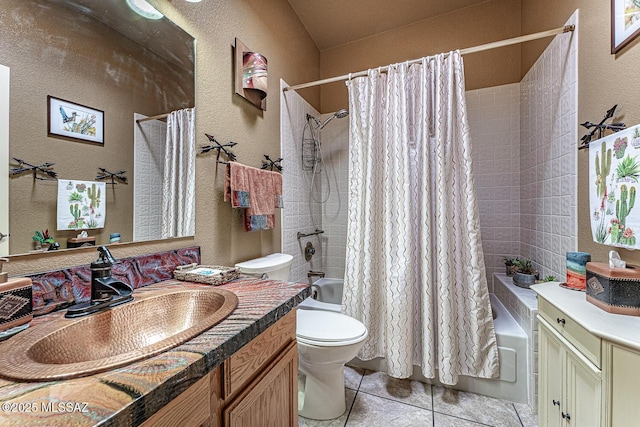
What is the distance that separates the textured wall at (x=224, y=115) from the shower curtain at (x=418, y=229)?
0.64m

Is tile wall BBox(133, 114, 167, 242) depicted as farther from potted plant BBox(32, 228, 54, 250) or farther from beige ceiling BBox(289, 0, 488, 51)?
beige ceiling BBox(289, 0, 488, 51)

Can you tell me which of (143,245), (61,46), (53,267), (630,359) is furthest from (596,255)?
(61,46)

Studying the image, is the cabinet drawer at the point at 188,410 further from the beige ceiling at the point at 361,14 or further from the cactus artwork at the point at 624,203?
the beige ceiling at the point at 361,14

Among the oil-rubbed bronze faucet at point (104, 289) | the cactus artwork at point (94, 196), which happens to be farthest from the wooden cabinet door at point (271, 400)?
the cactus artwork at point (94, 196)

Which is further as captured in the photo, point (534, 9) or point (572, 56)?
point (534, 9)

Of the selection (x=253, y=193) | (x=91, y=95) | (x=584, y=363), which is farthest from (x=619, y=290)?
(x=91, y=95)

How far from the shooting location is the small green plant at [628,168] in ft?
3.32

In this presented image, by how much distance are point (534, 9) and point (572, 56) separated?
791 millimetres

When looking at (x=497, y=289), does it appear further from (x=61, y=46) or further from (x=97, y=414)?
(x=61, y=46)

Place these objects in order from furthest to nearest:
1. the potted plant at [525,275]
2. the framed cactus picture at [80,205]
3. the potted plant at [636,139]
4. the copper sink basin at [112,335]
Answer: the potted plant at [525,275]
the potted plant at [636,139]
the framed cactus picture at [80,205]
the copper sink basin at [112,335]

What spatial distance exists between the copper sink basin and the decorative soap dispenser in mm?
40

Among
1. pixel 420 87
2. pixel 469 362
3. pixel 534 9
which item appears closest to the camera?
pixel 469 362

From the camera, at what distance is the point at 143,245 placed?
110 centimetres

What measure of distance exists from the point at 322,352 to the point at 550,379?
0.98 m
